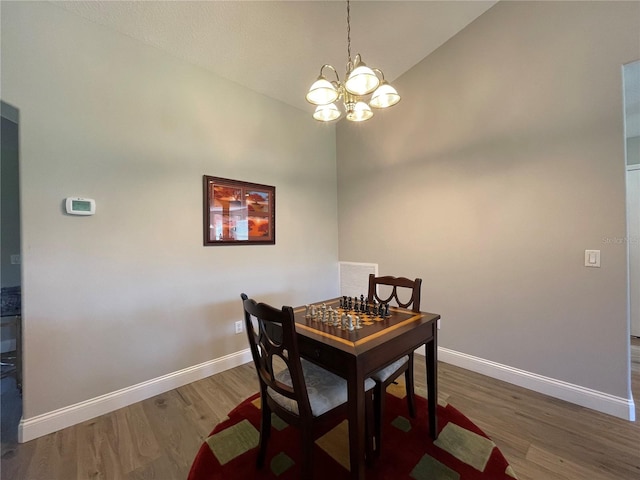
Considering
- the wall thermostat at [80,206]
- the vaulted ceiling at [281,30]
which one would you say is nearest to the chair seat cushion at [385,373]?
the wall thermostat at [80,206]

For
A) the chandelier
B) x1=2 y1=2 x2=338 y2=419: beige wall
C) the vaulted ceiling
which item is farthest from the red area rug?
the vaulted ceiling

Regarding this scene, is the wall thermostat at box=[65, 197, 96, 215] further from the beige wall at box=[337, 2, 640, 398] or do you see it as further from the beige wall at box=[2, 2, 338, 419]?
the beige wall at box=[337, 2, 640, 398]

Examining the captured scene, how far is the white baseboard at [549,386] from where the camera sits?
1.83 m

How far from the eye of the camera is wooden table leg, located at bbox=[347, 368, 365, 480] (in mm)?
1118

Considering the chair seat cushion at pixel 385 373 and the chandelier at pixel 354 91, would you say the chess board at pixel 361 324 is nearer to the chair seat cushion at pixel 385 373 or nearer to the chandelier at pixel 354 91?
the chair seat cushion at pixel 385 373

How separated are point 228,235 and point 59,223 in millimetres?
1201

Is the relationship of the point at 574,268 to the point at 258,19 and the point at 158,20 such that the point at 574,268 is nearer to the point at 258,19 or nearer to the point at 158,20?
the point at 258,19

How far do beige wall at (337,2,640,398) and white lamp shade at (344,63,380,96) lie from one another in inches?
55.5

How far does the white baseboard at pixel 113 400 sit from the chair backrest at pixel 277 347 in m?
1.33

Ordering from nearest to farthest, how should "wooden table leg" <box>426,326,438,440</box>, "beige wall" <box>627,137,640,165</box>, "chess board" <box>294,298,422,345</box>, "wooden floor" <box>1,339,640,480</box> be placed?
"chess board" <box>294,298,422,345</box>, "wooden floor" <box>1,339,640,480</box>, "wooden table leg" <box>426,326,438,440</box>, "beige wall" <box>627,137,640,165</box>

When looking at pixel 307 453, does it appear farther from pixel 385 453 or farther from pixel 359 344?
pixel 385 453

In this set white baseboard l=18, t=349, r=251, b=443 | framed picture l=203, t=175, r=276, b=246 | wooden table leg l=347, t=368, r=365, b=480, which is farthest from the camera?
framed picture l=203, t=175, r=276, b=246

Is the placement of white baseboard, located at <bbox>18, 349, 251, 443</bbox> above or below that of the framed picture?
below

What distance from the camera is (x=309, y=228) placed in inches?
133
